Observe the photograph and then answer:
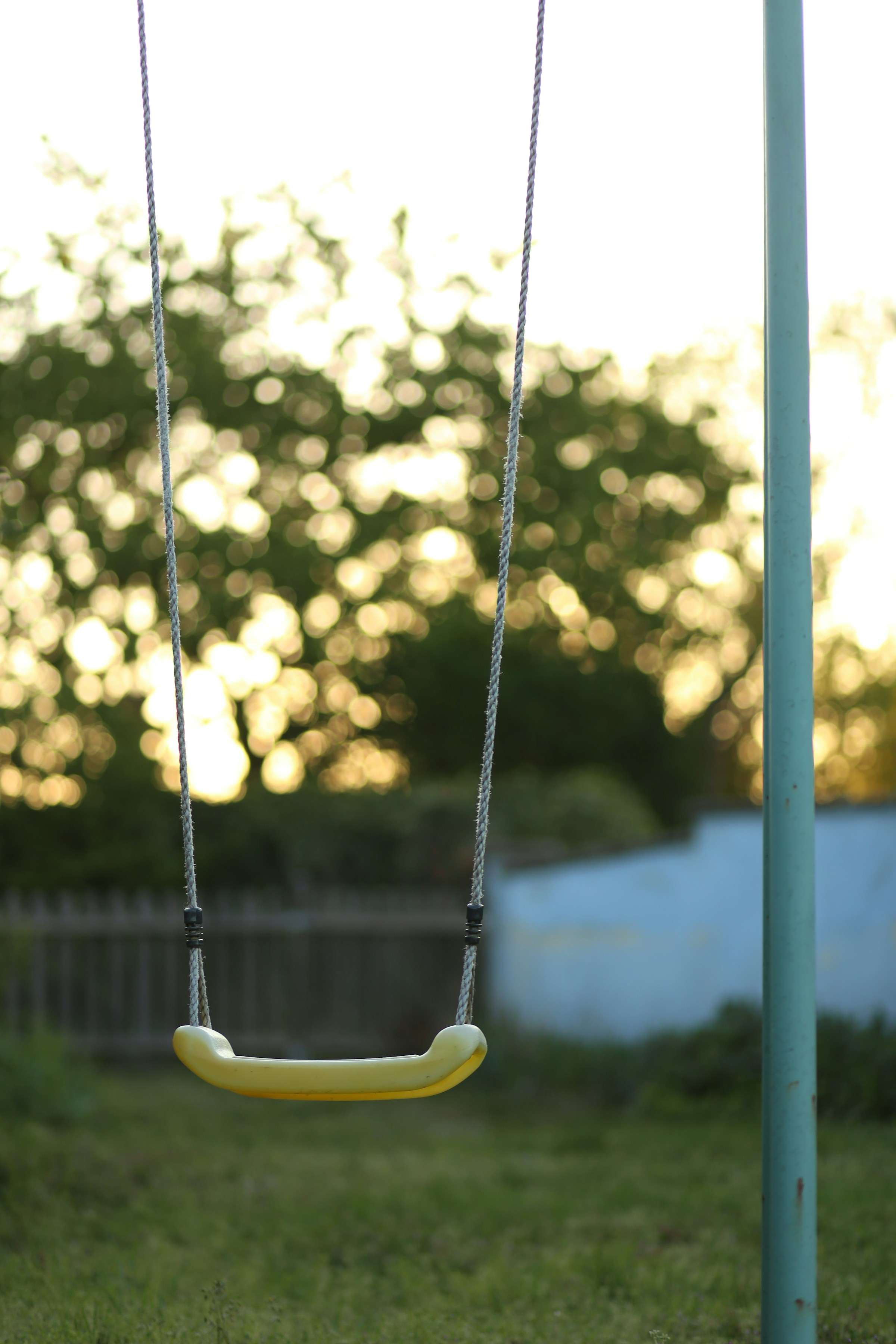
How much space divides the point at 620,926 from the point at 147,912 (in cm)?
369

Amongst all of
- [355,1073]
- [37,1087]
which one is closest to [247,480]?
[37,1087]

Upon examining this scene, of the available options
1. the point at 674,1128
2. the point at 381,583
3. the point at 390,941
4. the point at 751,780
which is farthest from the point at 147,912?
the point at 751,780

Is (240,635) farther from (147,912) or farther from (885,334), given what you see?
(885,334)

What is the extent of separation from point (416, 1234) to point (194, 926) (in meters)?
2.18

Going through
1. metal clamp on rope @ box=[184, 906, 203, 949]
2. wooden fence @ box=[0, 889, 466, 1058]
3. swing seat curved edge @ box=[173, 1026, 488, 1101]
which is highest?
metal clamp on rope @ box=[184, 906, 203, 949]

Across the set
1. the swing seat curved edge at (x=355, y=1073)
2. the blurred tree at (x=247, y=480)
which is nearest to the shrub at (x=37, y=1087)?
the blurred tree at (x=247, y=480)

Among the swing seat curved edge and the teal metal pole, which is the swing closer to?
the swing seat curved edge

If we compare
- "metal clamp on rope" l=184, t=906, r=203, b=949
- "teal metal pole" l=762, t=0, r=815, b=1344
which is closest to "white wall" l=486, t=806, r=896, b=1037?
"teal metal pole" l=762, t=0, r=815, b=1344

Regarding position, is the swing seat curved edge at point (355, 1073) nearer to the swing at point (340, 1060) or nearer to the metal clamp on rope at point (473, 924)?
the swing at point (340, 1060)

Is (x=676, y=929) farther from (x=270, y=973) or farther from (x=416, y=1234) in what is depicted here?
(x=416, y=1234)

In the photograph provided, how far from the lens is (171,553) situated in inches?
110

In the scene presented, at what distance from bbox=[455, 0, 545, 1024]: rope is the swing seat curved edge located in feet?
0.31

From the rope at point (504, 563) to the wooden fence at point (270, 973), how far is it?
7.22 m

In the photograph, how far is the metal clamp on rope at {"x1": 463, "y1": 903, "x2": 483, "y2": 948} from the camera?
278 centimetres
